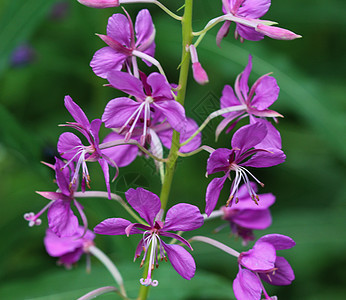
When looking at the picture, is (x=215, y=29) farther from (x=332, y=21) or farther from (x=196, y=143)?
(x=196, y=143)

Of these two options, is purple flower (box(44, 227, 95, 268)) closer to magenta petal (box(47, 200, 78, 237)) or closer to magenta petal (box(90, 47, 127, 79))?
magenta petal (box(47, 200, 78, 237))

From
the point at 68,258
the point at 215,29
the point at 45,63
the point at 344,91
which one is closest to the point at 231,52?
the point at 215,29

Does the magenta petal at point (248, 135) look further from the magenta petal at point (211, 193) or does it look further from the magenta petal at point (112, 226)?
the magenta petal at point (112, 226)

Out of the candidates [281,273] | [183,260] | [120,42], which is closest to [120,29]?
[120,42]

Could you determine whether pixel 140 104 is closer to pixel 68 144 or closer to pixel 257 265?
pixel 68 144

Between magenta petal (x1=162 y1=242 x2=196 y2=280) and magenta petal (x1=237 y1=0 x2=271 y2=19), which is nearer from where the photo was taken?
magenta petal (x1=162 y1=242 x2=196 y2=280)

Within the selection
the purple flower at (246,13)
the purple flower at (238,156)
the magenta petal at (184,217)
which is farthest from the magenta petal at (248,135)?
the purple flower at (246,13)

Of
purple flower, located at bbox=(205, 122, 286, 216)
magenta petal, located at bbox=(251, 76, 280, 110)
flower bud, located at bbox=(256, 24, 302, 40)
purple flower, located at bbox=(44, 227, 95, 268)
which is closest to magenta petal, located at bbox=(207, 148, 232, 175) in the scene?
purple flower, located at bbox=(205, 122, 286, 216)
